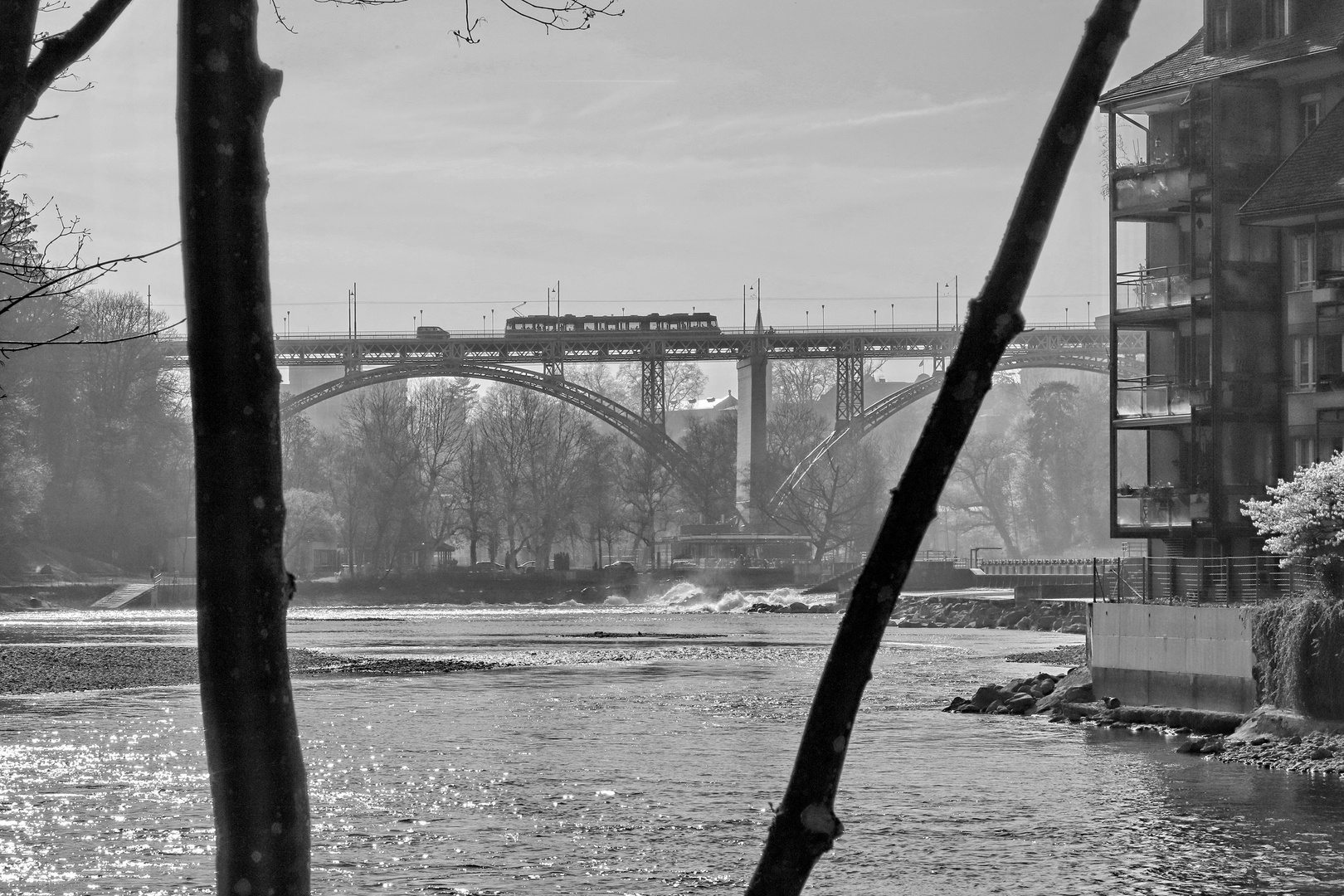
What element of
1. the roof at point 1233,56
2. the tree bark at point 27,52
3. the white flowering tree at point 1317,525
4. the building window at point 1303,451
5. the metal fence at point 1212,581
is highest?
the roof at point 1233,56

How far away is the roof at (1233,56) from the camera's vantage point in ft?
119

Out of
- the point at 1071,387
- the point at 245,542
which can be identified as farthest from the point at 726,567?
the point at 245,542

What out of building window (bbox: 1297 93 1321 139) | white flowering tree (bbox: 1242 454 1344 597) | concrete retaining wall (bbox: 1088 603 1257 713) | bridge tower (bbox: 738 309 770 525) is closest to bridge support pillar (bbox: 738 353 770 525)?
bridge tower (bbox: 738 309 770 525)

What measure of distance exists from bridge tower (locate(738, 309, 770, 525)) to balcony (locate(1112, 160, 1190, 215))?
243 ft

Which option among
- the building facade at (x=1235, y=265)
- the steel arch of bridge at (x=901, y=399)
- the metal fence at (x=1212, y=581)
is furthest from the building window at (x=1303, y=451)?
the steel arch of bridge at (x=901, y=399)

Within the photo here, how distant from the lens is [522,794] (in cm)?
2181

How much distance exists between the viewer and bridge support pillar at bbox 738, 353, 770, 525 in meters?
114

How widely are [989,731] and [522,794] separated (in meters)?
11.0

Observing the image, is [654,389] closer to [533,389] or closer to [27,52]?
[533,389]

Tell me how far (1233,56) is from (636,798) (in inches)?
947

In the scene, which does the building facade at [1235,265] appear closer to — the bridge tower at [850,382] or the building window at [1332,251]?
the building window at [1332,251]

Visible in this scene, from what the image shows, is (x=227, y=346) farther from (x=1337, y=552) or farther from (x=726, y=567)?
(x=726, y=567)

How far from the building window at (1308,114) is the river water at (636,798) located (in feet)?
45.9

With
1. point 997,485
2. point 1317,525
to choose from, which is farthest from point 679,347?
point 1317,525
